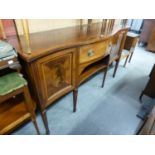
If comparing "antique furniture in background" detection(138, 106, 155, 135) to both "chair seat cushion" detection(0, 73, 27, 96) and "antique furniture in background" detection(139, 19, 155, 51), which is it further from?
"antique furniture in background" detection(139, 19, 155, 51)

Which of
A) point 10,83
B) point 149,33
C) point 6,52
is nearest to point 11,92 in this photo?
point 10,83

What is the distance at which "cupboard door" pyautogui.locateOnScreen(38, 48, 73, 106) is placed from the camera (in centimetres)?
96

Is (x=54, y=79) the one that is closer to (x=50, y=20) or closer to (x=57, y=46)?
(x=57, y=46)

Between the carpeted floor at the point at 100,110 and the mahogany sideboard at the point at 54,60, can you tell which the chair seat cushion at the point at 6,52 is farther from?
the carpeted floor at the point at 100,110

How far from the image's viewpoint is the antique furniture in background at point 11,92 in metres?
0.79

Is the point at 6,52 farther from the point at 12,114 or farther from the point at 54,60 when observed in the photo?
the point at 12,114

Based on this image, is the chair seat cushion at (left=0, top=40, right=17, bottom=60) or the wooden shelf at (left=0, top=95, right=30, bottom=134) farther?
the wooden shelf at (left=0, top=95, right=30, bottom=134)

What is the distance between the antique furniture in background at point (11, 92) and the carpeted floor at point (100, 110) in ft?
1.35

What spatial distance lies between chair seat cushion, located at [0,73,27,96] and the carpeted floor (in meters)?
0.78

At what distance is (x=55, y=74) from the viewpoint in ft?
3.63

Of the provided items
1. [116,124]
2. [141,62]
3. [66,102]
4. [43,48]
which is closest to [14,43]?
[43,48]

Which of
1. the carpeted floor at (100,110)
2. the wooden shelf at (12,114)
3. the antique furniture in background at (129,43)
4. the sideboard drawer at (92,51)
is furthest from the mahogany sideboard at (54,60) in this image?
the antique furniture in background at (129,43)

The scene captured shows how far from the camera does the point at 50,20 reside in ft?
4.63

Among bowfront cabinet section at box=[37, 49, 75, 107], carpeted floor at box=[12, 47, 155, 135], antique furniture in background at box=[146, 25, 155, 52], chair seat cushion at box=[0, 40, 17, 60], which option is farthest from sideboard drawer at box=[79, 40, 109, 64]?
antique furniture in background at box=[146, 25, 155, 52]
